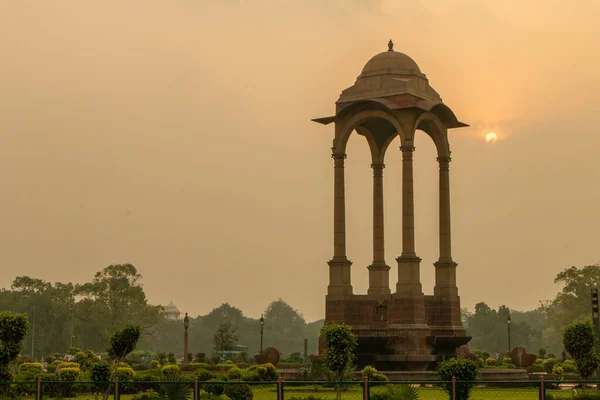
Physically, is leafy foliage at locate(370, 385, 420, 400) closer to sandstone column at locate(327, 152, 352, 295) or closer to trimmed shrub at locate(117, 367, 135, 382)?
trimmed shrub at locate(117, 367, 135, 382)

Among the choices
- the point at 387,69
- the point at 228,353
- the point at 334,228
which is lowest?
the point at 228,353

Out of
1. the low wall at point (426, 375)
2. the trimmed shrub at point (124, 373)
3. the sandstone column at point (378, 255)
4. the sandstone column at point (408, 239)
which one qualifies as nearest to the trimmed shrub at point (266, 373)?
the low wall at point (426, 375)

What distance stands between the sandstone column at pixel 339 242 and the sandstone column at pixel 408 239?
320cm

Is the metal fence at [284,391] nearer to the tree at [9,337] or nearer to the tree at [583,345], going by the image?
the tree at [9,337]

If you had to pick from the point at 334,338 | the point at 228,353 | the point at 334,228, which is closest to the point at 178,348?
the point at 228,353

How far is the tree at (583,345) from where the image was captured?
3903 cm

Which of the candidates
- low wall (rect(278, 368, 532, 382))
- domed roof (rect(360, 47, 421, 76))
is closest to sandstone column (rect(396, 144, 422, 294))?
low wall (rect(278, 368, 532, 382))

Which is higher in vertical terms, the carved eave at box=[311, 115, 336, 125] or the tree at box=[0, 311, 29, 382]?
the carved eave at box=[311, 115, 336, 125]

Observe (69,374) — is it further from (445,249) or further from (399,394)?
(445,249)

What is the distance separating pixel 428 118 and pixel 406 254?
7492 mm

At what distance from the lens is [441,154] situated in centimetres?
5253

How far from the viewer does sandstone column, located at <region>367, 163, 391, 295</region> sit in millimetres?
52234

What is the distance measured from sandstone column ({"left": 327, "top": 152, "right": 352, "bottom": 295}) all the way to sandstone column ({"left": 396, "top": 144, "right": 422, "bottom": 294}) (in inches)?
126

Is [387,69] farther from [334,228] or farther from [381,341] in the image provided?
[381,341]
